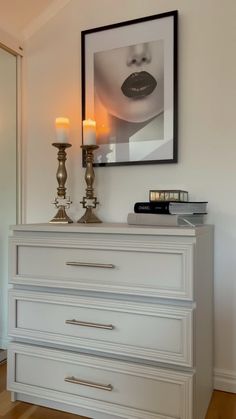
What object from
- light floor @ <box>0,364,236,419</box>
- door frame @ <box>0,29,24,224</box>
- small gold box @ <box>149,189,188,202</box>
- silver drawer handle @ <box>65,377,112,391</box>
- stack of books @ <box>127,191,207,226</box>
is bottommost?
light floor @ <box>0,364,236,419</box>

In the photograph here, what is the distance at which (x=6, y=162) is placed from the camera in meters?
1.86

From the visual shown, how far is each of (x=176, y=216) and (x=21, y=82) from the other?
4.03 ft

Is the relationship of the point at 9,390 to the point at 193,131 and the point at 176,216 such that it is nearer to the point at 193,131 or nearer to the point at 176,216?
the point at 176,216

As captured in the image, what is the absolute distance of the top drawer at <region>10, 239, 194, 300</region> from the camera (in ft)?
3.61

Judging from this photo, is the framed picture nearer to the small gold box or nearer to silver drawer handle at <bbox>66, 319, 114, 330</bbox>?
the small gold box

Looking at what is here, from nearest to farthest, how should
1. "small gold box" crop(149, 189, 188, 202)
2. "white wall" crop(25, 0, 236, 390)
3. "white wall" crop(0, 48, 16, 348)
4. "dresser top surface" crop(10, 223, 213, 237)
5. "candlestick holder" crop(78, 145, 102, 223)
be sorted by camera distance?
"dresser top surface" crop(10, 223, 213, 237)
"small gold box" crop(149, 189, 188, 202)
"white wall" crop(25, 0, 236, 390)
"candlestick holder" crop(78, 145, 102, 223)
"white wall" crop(0, 48, 16, 348)

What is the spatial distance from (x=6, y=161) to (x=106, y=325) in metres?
1.11

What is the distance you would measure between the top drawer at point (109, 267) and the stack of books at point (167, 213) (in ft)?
0.43

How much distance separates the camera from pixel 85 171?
1.71 m

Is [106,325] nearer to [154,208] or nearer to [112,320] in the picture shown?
[112,320]

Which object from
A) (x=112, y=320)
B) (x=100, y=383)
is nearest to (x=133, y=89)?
(x=112, y=320)

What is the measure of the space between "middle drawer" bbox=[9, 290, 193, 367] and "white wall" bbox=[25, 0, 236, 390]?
46 cm

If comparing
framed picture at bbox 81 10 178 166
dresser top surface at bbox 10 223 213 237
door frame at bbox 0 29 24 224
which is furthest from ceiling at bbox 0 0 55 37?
dresser top surface at bbox 10 223 213 237

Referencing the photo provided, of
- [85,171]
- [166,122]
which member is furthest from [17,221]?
[166,122]
